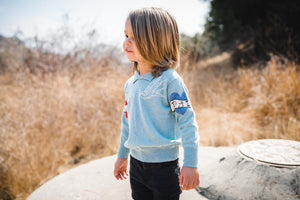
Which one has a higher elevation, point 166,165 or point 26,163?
point 166,165

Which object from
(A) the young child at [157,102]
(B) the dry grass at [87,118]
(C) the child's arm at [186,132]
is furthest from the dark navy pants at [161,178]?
(B) the dry grass at [87,118]

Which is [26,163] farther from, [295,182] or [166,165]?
[295,182]

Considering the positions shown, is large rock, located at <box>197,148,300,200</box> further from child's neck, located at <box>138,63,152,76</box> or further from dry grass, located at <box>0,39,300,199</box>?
dry grass, located at <box>0,39,300,199</box>

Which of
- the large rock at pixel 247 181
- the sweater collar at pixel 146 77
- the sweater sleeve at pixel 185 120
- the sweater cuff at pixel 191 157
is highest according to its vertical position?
the sweater collar at pixel 146 77

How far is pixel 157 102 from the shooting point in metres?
1.09

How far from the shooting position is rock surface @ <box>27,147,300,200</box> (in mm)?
1430

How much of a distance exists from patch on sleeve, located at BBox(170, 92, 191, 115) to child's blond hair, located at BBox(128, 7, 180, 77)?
15cm

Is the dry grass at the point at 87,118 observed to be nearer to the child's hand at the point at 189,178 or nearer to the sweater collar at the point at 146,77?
the sweater collar at the point at 146,77

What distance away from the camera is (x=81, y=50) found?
5.00 meters

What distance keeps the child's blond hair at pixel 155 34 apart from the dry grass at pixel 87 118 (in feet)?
6.69

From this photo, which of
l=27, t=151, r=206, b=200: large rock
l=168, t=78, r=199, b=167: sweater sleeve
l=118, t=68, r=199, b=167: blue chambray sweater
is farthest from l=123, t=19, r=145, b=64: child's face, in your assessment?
l=27, t=151, r=206, b=200: large rock

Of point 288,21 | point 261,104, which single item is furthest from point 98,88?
point 288,21

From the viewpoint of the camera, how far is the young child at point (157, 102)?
107 centimetres

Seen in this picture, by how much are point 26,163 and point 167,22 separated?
92.3 inches
